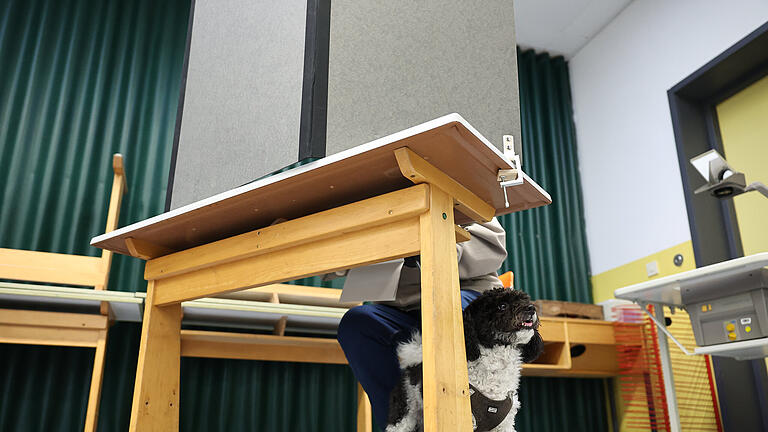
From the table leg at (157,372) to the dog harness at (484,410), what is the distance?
26.0 inches

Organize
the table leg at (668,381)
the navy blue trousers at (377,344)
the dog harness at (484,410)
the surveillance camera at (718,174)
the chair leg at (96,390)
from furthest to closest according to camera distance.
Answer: the surveillance camera at (718,174) → the table leg at (668,381) → the chair leg at (96,390) → the navy blue trousers at (377,344) → the dog harness at (484,410)

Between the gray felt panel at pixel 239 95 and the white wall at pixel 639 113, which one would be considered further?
the white wall at pixel 639 113

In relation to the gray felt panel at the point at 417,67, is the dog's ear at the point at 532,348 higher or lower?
lower

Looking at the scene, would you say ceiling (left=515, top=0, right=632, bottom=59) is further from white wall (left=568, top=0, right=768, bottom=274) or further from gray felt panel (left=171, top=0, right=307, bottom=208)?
gray felt panel (left=171, top=0, right=307, bottom=208)

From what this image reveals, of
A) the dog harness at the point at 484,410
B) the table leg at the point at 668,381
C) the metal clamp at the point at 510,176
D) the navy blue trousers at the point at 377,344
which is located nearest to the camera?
the metal clamp at the point at 510,176

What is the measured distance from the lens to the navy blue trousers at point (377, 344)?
4.47ft

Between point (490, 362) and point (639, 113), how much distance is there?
9.71ft

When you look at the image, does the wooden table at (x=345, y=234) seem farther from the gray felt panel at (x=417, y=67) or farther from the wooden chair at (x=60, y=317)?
the wooden chair at (x=60, y=317)

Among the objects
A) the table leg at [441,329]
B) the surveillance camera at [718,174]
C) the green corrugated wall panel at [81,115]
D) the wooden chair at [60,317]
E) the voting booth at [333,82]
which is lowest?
the table leg at [441,329]

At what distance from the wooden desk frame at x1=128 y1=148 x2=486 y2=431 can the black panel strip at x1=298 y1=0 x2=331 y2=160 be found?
Answer: 0.44 feet

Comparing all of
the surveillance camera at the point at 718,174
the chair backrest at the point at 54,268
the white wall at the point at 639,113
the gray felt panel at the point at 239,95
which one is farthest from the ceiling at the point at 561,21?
the chair backrest at the point at 54,268

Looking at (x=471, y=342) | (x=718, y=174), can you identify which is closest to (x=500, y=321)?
(x=471, y=342)

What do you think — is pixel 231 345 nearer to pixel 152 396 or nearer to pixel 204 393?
pixel 204 393

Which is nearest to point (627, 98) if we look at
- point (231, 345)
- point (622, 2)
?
point (622, 2)
